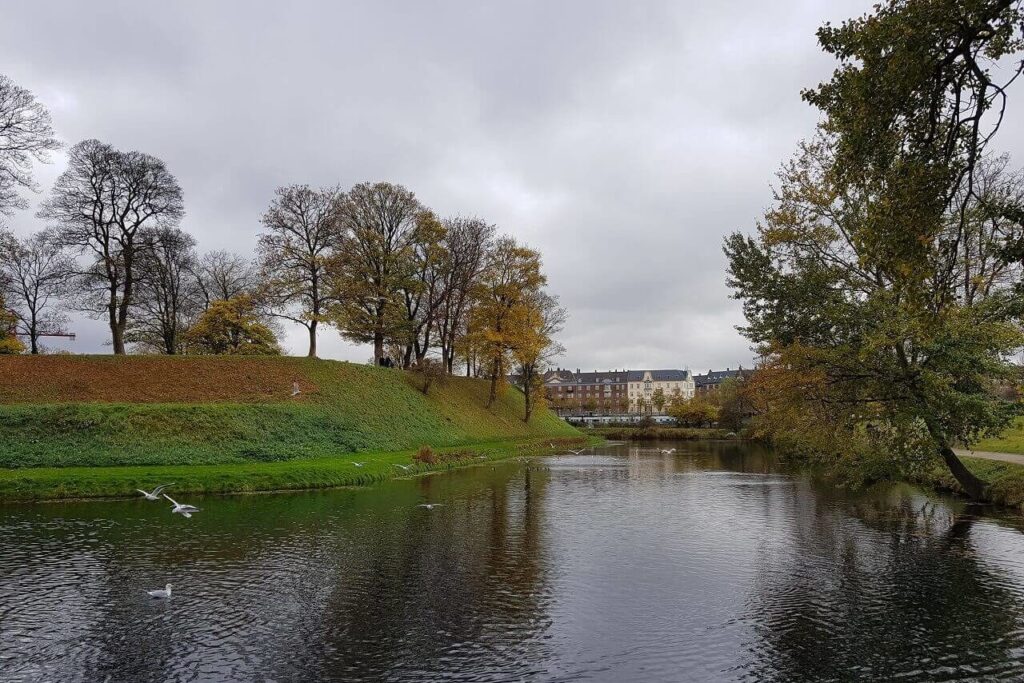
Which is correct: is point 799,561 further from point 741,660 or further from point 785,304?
point 785,304

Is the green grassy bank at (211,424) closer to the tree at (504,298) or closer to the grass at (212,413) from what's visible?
the grass at (212,413)

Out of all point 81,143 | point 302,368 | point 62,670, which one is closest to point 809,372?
point 62,670

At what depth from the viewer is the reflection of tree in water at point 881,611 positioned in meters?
10.5

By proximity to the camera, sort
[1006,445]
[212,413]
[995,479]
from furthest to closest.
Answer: [1006,445]
[212,413]
[995,479]

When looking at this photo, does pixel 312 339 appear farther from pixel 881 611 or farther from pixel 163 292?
pixel 881 611

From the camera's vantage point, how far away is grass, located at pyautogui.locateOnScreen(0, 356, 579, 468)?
31.1 meters

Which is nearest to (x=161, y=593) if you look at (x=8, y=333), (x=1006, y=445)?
(x=1006, y=445)

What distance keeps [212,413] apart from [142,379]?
947 cm

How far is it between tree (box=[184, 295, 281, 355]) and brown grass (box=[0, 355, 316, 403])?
59.8 feet

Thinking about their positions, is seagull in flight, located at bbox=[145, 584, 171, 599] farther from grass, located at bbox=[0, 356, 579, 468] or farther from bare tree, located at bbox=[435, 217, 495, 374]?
bare tree, located at bbox=[435, 217, 495, 374]

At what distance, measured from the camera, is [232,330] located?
6700 cm

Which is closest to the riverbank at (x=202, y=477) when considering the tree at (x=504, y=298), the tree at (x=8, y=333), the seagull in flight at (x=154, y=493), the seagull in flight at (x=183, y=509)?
the seagull in flight at (x=154, y=493)

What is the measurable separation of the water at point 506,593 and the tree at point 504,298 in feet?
115

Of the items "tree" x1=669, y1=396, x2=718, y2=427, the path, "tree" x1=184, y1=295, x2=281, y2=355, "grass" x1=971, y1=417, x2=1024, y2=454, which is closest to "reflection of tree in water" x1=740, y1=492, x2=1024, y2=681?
the path
